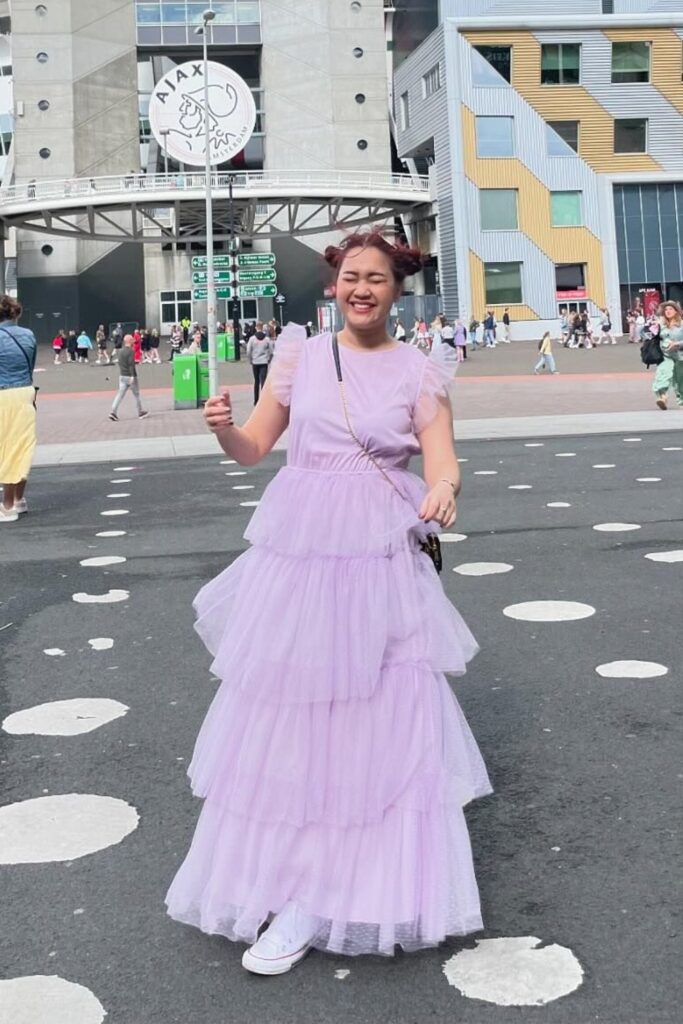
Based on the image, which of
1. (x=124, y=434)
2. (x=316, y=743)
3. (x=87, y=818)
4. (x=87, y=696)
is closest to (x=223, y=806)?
(x=316, y=743)

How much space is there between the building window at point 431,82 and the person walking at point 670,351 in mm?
39215

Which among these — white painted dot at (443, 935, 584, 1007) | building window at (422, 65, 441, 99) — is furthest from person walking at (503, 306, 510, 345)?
white painted dot at (443, 935, 584, 1007)

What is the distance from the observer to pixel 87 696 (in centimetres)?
470

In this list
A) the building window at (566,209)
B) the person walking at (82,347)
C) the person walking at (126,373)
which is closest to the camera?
the person walking at (126,373)

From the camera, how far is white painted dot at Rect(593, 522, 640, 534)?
807 centimetres

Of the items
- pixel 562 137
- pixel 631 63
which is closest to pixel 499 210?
pixel 562 137

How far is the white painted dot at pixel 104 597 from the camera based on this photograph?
6500 mm

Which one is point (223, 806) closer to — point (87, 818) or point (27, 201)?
point (87, 818)

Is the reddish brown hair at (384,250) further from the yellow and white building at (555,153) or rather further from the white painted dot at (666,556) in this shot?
the yellow and white building at (555,153)

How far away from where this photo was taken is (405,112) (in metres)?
59.6

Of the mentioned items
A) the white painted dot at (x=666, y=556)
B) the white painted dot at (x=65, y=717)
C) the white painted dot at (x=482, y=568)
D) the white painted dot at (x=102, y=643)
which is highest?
the white painted dot at (x=666, y=556)

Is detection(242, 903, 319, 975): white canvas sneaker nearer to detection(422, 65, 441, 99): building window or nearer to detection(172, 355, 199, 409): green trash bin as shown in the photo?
detection(172, 355, 199, 409): green trash bin

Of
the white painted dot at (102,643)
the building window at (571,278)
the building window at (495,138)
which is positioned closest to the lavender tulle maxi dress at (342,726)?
the white painted dot at (102,643)

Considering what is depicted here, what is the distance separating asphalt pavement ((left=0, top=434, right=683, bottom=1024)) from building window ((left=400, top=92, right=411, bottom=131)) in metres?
54.3
